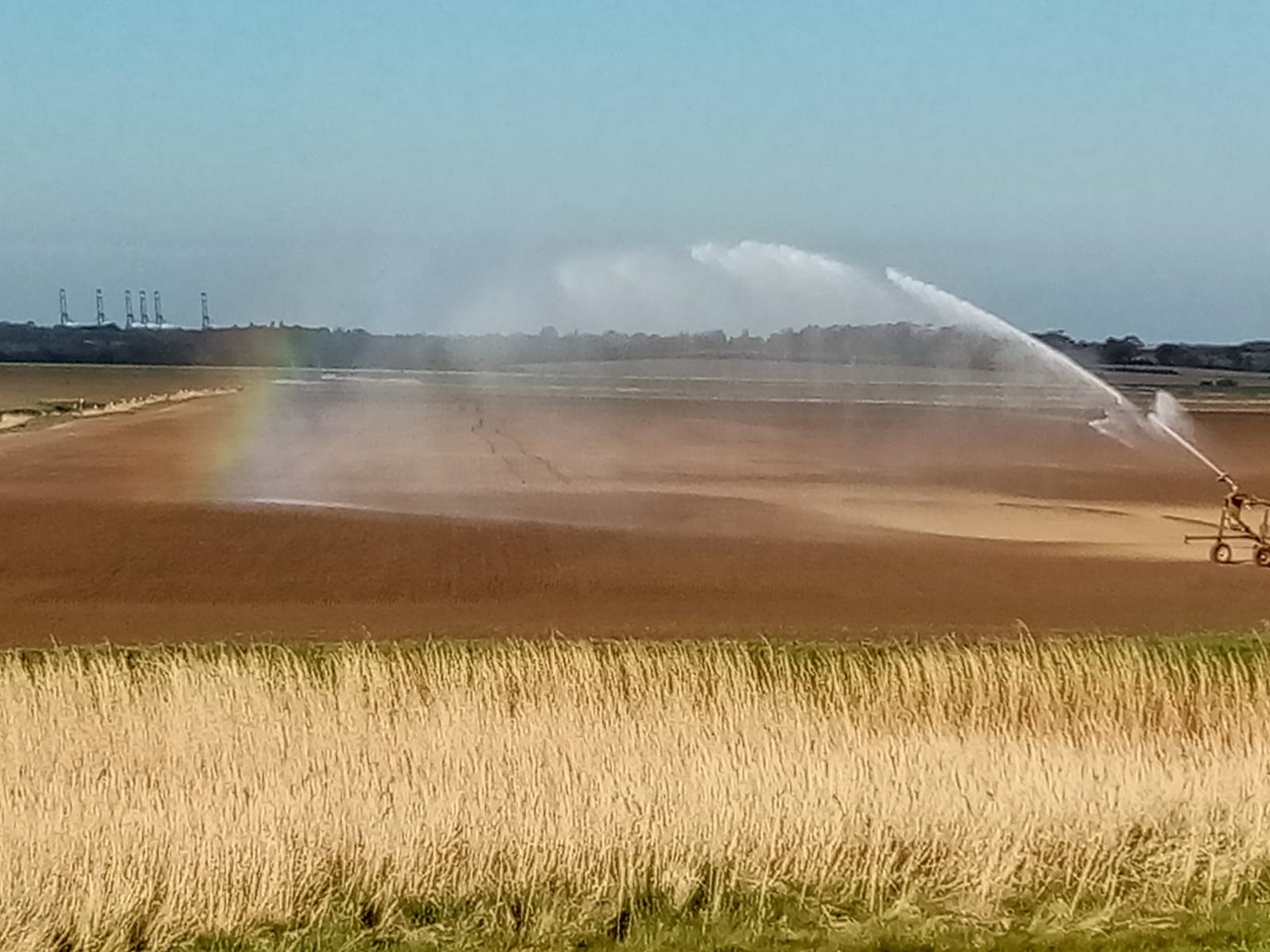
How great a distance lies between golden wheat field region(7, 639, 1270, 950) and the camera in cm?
1314

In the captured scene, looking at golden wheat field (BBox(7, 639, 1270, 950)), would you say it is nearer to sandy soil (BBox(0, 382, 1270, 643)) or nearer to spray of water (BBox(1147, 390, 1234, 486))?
spray of water (BBox(1147, 390, 1234, 486))

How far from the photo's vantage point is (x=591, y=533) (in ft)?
138

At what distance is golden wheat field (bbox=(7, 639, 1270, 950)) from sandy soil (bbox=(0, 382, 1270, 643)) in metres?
9.91

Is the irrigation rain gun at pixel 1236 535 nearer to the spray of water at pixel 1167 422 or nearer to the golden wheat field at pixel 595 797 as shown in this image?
the spray of water at pixel 1167 422

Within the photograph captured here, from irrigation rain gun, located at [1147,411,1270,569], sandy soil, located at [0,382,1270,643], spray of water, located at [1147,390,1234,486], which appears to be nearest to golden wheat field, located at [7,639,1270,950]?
spray of water, located at [1147,390,1234,486]

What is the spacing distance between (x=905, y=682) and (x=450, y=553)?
20.5 m

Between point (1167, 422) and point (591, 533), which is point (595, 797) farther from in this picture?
point (591, 533)

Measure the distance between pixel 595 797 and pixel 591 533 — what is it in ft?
89.3

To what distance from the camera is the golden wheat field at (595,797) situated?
1314cm

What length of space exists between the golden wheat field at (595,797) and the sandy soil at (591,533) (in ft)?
32.5

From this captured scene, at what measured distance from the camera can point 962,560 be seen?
38.7 m

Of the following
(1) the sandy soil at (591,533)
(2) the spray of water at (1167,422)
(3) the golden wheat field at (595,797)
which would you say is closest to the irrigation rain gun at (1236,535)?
(2) the spray of water at (1167,422)

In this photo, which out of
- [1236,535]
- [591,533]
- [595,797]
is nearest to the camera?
[595,797]

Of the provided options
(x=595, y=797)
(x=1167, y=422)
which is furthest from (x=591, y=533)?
(x=595, y=797)
